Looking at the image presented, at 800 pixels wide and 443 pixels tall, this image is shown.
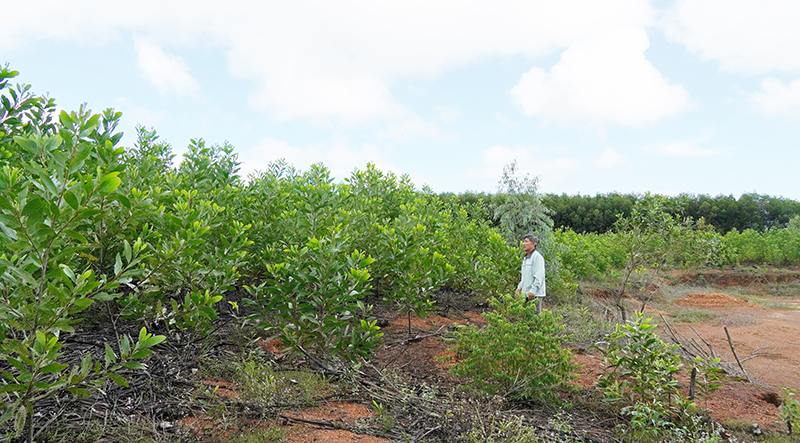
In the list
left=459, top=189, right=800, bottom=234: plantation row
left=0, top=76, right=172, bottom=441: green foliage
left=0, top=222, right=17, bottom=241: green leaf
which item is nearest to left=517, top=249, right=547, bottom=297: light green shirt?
left=0, top=76, right=172, bottom=441: green foliage

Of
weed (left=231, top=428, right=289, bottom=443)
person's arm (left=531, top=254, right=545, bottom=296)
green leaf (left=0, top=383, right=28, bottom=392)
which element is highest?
person's arm (left=531, top=254, right=545, bottom=296)

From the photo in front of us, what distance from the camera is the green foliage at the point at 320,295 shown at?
14.4 ft

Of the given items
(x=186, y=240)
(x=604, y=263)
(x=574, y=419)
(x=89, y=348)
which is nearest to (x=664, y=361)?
(x=574, y=419)

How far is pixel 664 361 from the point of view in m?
4.42

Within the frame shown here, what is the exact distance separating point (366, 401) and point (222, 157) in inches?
160

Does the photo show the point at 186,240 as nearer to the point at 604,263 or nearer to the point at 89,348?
the point at 89,348

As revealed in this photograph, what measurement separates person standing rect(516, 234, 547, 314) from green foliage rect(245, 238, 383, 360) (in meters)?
2.88

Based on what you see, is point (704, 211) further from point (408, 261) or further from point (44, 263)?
point (44, 263)

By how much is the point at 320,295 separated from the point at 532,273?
349 cm

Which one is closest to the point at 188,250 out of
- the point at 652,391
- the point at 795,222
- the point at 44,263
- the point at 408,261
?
the point at 44,263

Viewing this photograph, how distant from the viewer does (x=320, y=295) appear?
4.48 m

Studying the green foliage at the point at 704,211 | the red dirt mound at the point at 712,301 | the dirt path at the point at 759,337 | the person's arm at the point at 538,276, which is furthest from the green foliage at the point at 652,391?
the green foliage at the point at 704,211

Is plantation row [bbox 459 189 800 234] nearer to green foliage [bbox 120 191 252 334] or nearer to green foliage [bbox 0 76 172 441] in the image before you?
green foliage [bbox 120 191 252 334]

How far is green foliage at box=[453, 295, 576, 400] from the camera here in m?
4.47
